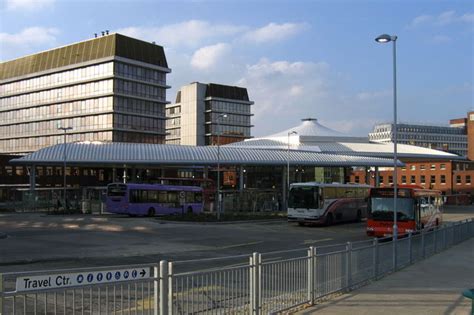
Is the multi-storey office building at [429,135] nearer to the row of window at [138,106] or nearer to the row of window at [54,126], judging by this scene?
the row of window at [138,106]

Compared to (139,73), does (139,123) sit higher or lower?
lower

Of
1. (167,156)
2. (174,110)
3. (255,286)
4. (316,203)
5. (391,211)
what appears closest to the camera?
(255,286)

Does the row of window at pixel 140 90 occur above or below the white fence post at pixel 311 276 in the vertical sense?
above

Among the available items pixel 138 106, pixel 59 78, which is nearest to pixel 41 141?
pixel 59 78

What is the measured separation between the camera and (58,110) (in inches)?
4606

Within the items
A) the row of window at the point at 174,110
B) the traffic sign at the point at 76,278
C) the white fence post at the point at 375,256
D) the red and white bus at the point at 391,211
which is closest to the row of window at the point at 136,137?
the row of window at the point at 174,110

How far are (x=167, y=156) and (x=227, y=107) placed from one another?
3342 inches

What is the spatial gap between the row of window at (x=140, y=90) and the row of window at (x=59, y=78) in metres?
3.64

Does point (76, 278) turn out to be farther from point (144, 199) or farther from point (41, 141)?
point (41, 141)

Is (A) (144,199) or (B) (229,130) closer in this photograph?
(A) (144,199)

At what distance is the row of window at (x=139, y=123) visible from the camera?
110 metres

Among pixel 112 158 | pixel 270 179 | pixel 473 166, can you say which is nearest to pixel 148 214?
pixel 112 158

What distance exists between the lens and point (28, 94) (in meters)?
123

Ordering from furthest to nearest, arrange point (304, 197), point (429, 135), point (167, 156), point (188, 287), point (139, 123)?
1. point (429, 135)
2. point (139, 123)
3. point (167, 156)
4. point (304, 197)
5. point (188, 287)
